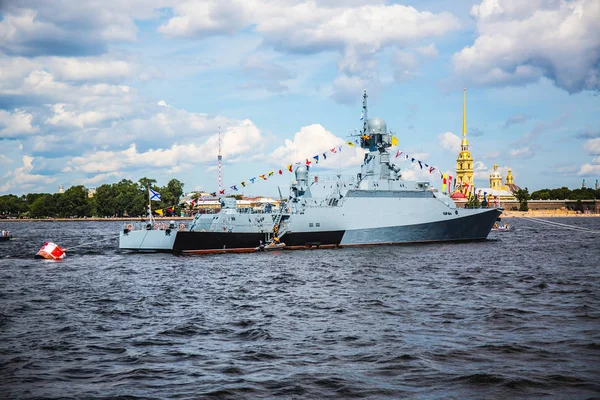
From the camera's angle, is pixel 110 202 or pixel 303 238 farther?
pixel 110 202

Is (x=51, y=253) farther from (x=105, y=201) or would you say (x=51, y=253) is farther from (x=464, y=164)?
(x=464, y=164)

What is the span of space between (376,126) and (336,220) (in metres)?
11.3

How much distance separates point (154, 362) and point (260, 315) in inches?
236

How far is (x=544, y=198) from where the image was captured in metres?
187

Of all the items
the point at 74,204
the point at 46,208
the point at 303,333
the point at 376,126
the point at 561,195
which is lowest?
the point at 303,333

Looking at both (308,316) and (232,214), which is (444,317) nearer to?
(308,316)

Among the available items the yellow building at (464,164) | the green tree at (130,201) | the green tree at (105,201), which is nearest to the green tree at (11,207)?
the green tree at (105,201)

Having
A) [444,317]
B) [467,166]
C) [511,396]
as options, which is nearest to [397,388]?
[511,396]

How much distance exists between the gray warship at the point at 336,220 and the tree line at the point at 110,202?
4127 inches

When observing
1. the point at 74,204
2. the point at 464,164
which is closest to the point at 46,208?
the point at 74,204

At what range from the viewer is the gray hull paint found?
4394 cm

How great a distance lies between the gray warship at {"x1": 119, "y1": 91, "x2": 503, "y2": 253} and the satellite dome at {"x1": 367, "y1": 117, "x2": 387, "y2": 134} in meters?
0.50

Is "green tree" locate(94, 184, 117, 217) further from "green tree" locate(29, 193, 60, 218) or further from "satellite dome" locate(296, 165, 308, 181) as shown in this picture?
"satellite dome" locate(296, 165, 308, 181)

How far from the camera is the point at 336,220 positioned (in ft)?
141
